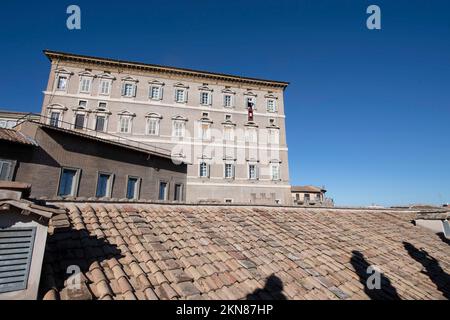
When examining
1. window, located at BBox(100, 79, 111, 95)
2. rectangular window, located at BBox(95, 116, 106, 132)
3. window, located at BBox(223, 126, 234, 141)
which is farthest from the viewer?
window, located at BBox(223, 126, 234, 141)

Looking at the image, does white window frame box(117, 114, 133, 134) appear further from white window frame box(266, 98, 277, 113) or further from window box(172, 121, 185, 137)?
white window frame box(266, 98, 277, 113)

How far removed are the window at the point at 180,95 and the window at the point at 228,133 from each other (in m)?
6.56

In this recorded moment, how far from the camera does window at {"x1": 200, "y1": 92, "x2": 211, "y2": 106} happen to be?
31.8 m

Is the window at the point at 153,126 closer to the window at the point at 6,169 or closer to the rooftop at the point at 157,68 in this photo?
the rooftop at the point at 157,68

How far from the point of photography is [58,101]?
26.8m

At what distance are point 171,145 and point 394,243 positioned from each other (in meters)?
24.7

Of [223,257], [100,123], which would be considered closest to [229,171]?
[100,123]

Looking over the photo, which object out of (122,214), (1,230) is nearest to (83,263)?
(1,230)

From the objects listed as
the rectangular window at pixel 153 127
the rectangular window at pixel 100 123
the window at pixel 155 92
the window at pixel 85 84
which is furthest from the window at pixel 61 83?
the rectangular window at pixel 153 127

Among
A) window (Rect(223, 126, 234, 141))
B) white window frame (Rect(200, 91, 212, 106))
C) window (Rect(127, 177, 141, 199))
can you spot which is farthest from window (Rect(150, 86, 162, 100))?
window (Rect(127, 177, 141, 199))

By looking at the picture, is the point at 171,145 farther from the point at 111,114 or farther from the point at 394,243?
the point at 394,243

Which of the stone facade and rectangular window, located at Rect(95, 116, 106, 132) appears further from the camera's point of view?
the stone facade

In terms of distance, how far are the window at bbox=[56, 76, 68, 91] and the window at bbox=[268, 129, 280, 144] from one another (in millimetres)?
25391

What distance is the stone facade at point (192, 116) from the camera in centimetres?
2744
